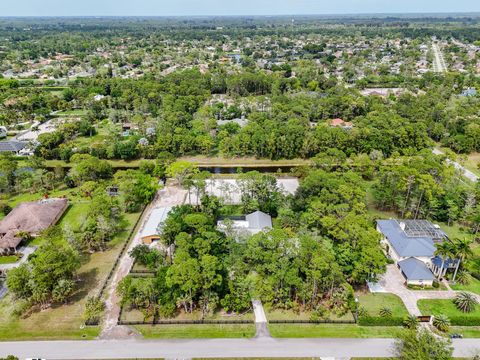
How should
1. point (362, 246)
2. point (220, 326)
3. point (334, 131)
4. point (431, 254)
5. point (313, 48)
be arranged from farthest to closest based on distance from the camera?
point (313, 48)
point (334, 131)
point (431, 254)
point (362, 246)
point (220, 326)

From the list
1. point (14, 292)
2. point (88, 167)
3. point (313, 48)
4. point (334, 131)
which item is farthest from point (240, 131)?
point (313, 48)

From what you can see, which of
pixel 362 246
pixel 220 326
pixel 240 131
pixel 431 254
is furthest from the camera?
pixel 240 131

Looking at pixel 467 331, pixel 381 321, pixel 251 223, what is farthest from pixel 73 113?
pixel 467 331

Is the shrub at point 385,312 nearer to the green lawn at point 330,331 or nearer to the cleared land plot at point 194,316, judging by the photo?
the green lawn at point 330,331

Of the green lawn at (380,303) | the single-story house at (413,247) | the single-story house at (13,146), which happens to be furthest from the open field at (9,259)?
the single-story house at (413,247)

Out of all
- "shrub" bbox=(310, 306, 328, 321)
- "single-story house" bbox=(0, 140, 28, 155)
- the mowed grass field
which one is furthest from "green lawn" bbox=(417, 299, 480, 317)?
"single-story house" bbox=(0, 140, 28, 155)

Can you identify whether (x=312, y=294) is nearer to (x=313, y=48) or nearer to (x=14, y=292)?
(x=14, y=292)
